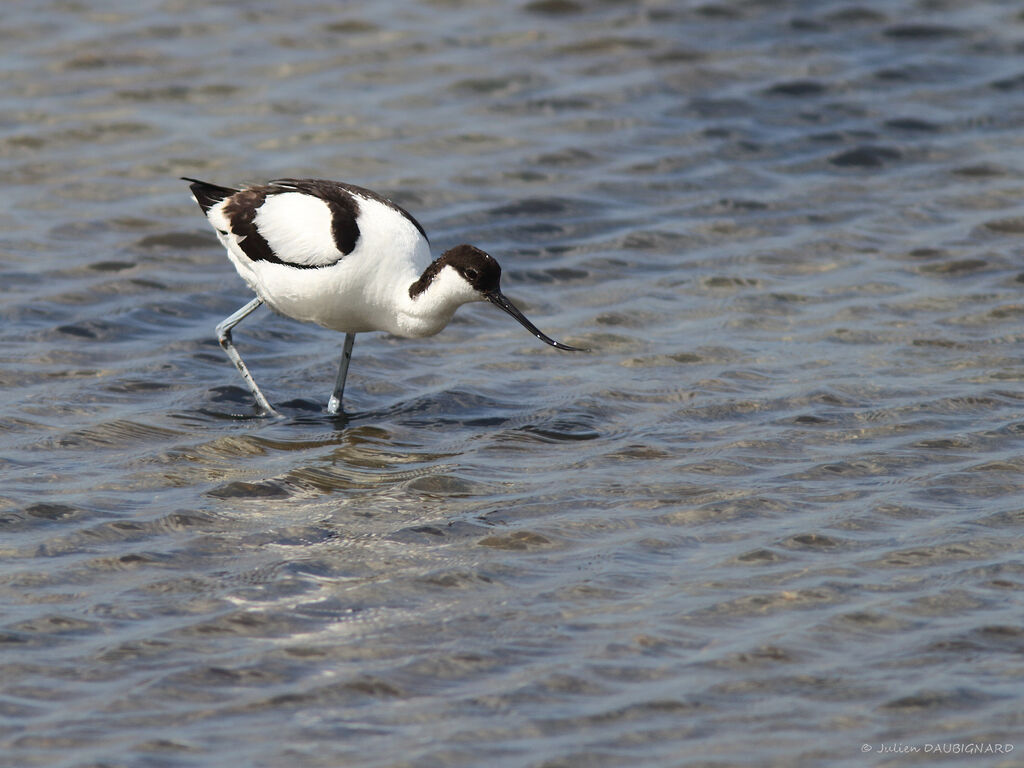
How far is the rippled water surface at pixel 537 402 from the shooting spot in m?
4.64

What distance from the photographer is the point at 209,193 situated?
7715 millimetres

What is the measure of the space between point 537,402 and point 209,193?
204cm

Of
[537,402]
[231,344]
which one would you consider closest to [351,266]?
[231,344]

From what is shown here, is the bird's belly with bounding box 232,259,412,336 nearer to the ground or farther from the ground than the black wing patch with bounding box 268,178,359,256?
nearer to the ground

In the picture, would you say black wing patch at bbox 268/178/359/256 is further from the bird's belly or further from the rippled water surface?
the rippled water surface

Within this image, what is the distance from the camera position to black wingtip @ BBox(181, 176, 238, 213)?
765 centimetres

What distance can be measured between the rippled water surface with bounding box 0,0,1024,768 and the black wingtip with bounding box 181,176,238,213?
0.83 meters

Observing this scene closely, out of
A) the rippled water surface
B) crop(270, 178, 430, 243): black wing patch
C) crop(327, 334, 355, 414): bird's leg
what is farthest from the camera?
crop(327, 334, 355, 414): bird's leg

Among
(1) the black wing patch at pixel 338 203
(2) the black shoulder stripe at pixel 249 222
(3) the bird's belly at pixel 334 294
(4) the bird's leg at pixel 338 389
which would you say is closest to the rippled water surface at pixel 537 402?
(4) the bird's leg at pixel 338 389

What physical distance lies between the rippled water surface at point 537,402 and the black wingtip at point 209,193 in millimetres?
832

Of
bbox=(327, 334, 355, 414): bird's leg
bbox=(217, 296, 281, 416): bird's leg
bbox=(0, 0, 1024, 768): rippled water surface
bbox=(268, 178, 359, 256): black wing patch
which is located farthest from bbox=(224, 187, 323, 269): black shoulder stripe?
bbox=(0, 0, 1024, 768): rippled water surface

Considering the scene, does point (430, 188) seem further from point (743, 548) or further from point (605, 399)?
point (743, 548)

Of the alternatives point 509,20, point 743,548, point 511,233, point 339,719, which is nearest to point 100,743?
point 339,719

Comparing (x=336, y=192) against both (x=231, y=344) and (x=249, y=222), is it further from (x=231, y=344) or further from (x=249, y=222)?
(x=231, y=344)
